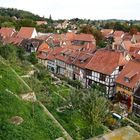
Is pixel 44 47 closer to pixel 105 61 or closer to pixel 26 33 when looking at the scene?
pixel 26 33

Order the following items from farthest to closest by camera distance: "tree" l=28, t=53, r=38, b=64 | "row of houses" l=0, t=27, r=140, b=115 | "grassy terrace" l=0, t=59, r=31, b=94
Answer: "tree" l=28, t=53, r=38, b=64
"row of houses" l=0, t=27, r=140, b=115
"grassy terrace" l=0, t=59, r=31, b=94

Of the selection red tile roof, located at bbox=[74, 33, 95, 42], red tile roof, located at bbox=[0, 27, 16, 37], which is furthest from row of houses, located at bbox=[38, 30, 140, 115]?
red tile roof, located at bbox=[0, 27, 16, 37]

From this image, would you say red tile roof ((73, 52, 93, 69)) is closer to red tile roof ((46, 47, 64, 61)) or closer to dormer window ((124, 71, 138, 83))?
red tile roof ((46, 47, 64, 61))

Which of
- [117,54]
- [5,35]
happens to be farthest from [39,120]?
[5,35]

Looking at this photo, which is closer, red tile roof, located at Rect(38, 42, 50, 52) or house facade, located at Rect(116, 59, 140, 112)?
house facade, located at Rect(116, 59, 140, 112)

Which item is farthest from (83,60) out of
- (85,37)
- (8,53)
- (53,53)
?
(85,37)

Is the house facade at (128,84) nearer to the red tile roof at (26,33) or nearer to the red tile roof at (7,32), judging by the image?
the red tile roof at (26,33)

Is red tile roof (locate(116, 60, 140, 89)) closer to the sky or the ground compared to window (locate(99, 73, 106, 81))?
closer to the sky
